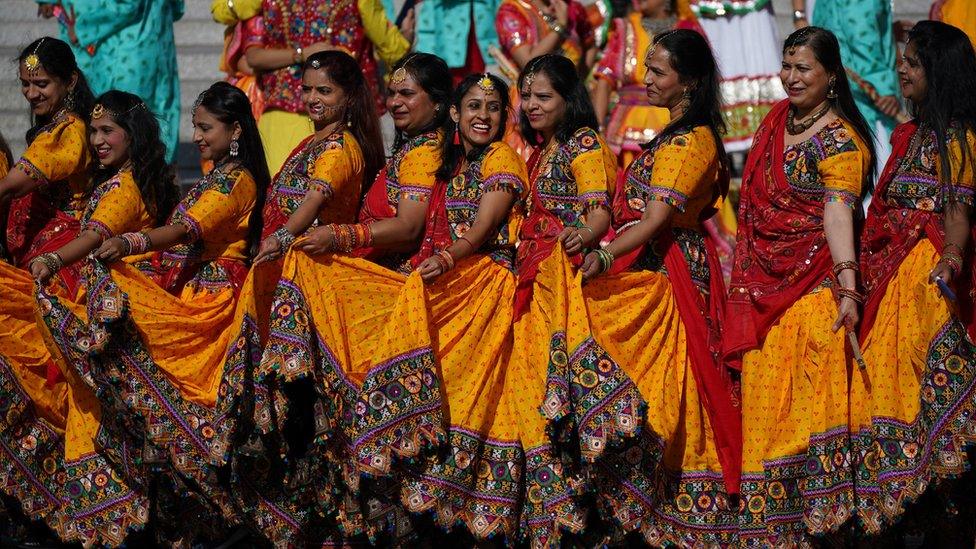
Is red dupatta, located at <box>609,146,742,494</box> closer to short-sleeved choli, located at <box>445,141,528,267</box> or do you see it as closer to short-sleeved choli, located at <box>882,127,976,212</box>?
short-sleeved choli, located at <box>445,141,528,267</box>

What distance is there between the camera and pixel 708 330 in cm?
602

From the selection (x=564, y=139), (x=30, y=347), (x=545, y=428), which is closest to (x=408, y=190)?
(x=564, y=139)

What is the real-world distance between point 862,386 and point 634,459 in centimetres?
80

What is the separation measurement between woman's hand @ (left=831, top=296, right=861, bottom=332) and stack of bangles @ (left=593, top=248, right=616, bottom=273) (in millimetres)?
781

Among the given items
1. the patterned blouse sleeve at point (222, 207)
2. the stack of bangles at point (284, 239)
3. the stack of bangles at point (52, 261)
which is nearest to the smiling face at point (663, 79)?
the stack of bangles at point (284, 239)

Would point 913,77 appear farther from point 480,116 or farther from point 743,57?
point 743,57

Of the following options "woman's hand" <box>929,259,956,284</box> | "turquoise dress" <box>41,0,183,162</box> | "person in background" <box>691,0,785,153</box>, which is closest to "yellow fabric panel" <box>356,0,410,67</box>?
"turquoise dress" <box>41,0,183,162</box>

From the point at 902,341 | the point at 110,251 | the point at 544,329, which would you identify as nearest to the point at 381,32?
the point at 110,251

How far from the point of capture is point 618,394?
5.61 meters

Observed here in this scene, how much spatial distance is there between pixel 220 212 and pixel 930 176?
8.75 feet

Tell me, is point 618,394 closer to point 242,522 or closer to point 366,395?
point 366,395

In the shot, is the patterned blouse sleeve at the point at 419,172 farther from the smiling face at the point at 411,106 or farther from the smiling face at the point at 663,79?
the smiling face at the point at 663,79

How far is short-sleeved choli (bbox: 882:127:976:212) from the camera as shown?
18.7 feet

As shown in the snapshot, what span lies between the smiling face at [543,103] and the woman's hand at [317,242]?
883 millimetres
